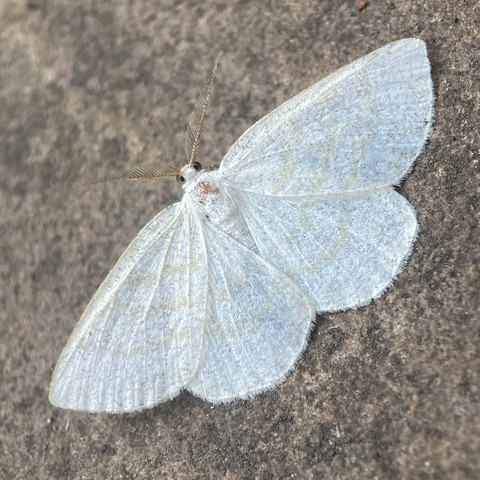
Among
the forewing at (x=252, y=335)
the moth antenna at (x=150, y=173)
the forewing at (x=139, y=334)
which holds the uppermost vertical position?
the moth antenna at (x=150, y=173)

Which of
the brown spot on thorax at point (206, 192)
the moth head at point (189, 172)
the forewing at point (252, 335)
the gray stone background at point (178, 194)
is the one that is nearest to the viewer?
the gray stone background at point (178, 194)

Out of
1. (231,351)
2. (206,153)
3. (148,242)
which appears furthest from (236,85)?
(231,351)

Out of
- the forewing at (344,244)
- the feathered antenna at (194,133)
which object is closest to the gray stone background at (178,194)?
the forewing at (344,244)

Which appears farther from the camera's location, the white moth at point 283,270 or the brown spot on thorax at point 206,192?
the brown spot on thorax at point 206,192

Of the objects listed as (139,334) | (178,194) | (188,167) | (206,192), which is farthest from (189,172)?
(139,334)

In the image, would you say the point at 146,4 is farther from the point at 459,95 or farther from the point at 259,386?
the point at 259,386

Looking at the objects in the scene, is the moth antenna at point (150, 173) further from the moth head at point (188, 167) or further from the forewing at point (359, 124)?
the forewing at point (359, 124)

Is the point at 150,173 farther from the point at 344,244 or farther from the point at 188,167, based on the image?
the point at 344,244
